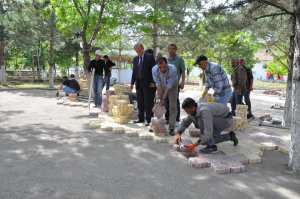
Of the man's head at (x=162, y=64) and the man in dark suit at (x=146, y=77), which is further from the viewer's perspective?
the man in dark suit at (x=146, y=77)

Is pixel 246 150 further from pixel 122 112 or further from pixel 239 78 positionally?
pixel 239 78

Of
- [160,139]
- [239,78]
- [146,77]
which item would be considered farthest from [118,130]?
[239,78]

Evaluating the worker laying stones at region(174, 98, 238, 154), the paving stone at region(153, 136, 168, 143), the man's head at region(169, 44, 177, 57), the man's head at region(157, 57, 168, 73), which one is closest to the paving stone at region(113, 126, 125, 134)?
the paving stone at region(153, 136, 168, 143)

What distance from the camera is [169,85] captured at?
605cm

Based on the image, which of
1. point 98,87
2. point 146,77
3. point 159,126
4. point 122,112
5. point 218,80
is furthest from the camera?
point 98,87

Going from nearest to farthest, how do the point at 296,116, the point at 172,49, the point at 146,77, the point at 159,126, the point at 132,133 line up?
the point at 296,116 < the point at 159,126 < the point at 132,133 < the point at 172,49 < the point at 146,77

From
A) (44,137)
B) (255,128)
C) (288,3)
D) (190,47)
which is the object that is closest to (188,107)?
(44,137)

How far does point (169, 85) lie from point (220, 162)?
2.04m

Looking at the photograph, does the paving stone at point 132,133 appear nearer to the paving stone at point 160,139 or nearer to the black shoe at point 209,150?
the paving stone at point 160,139

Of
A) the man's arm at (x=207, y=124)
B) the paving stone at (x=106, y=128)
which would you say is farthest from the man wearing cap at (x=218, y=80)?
the paving stone at (x=106, y=128)

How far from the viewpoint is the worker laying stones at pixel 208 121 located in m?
4.80

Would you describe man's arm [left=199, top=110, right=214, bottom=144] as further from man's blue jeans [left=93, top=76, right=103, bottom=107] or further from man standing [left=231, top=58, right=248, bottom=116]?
man's blue jeans [left=93, top=76, right=103, bottom=107]

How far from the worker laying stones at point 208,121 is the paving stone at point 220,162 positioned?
0.22 meters

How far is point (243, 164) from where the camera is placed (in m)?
4.66
